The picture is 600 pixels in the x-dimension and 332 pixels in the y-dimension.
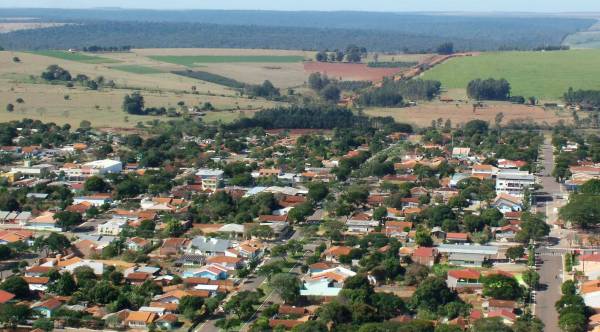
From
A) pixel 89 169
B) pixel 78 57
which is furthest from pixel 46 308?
pixel 78 57

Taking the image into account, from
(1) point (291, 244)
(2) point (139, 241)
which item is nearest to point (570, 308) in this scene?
(1) point (291, 244)

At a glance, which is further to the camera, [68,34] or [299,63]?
[68,34]

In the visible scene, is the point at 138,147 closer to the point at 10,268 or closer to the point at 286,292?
the point at 10,268

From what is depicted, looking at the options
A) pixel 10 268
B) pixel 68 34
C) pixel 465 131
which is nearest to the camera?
pixel 10 268

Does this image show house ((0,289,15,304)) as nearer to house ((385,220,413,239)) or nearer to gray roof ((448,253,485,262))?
gray roof ((448,253,485,262))

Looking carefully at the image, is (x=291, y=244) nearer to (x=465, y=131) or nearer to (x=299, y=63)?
(x=465, y=131)

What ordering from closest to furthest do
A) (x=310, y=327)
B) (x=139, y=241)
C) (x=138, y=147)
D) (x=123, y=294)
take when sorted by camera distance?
1. (x=310, y=327)
2. (x=123, y=294)
3. (x=139, y=241)
4. (x=138, y=147)

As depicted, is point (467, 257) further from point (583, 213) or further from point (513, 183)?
point (513, 183)
